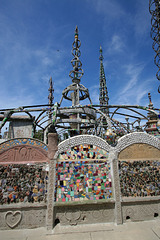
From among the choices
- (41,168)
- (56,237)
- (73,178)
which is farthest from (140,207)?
(41,168)

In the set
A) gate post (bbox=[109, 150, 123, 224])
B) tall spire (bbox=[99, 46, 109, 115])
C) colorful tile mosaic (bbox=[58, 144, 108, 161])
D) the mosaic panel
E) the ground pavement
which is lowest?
the ground pavement

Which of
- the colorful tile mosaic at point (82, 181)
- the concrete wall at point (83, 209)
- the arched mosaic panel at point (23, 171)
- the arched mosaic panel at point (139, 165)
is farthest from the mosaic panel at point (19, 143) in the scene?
the arched mosaic panel at point (139, 165)

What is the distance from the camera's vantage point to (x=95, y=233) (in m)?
4.60

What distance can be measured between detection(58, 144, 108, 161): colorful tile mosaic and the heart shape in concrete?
2.32 metres

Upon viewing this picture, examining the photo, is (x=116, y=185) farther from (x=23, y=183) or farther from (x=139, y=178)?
(x=23, y=183)

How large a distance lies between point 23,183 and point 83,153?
8.02 feet

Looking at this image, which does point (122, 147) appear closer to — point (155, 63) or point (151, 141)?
point (151, 141)

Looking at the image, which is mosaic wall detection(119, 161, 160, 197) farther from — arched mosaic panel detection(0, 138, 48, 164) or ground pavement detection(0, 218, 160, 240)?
arched mosaic panel detection(0, 138, 48, 164)

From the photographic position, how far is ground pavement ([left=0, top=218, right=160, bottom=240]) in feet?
14.4

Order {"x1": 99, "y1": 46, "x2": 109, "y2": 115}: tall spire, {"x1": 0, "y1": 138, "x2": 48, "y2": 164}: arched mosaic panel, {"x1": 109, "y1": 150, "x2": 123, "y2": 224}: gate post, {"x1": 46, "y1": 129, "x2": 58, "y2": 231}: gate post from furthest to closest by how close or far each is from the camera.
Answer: {"x1": 99, "y1": 46, "x2": 109, "y2": 115}: tall spire → {"x1": 0, "y1": 138, "x2": 48, "y2": 164}: arched mosaic panel → {"x1": 109, "y1": 150, "x2": 123, "y2": 224}: gate post → {"x1": 46, "y1": 129, "x2": 58, "y2": 231}: gate post

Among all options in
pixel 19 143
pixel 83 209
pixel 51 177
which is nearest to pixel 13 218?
pixel 51 177

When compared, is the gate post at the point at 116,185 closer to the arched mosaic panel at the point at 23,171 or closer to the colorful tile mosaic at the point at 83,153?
the colorful tile mosaic at the point at 83,153

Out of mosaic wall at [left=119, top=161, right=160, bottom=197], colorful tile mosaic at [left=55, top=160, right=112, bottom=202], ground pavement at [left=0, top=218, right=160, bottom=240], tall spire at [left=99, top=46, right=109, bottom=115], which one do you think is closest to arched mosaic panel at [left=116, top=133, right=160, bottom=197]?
mosaic wall at [left=119, top=161, right=160, bottom=197]

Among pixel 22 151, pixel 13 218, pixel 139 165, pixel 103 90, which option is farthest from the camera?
pixel 103 90
